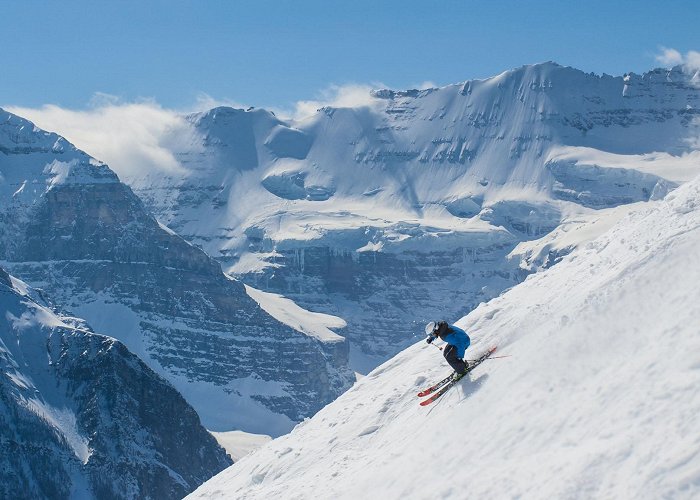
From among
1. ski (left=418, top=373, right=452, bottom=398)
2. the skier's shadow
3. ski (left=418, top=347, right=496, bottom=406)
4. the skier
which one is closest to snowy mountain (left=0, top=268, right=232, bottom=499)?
ski (left=418, top=373, right=452, bottom=398)

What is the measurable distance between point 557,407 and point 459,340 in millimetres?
5888

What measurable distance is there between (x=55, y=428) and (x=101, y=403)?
13.5m

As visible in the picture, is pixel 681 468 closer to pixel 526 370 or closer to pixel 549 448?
pixel 549 448

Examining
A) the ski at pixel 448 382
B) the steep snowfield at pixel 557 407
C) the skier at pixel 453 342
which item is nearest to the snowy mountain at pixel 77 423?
the steep snowfield at pixel 557 407

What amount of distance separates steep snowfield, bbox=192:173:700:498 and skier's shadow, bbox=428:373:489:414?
7cm

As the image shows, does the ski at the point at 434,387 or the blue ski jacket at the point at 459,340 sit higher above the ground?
the blue ski jacket at the point at 459,340

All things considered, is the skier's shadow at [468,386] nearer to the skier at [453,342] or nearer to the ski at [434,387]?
the skier at [453,342]

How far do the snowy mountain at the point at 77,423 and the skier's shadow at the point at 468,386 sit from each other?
136561 mm

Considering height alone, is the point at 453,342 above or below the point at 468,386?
above

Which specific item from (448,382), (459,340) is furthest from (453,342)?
(448,382)

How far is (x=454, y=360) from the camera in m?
32.0

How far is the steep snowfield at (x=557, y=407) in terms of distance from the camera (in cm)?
2353

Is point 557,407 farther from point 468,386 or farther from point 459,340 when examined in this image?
point 459,340

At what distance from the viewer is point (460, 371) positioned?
1256 inches
